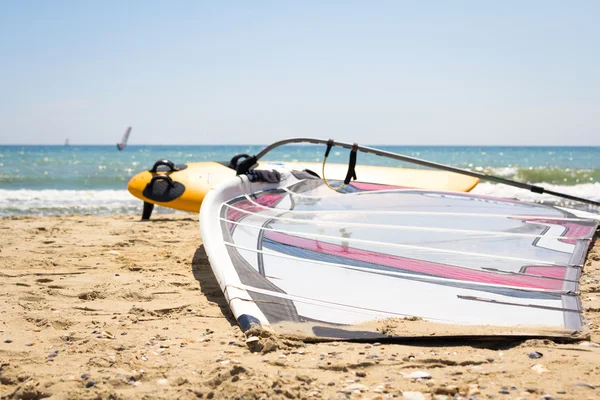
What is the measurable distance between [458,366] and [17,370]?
48.0 inches

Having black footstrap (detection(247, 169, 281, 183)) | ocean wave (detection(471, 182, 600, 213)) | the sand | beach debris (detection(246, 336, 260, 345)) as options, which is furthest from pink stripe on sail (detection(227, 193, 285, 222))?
ocean wave (detection(471, 182, 600, 213))

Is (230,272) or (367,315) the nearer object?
(367,315)

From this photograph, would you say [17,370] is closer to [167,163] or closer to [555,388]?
[555,388]

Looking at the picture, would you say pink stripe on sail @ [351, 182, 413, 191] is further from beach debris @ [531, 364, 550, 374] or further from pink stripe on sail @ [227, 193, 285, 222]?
beach debris @ [531, 364, 550, 374]

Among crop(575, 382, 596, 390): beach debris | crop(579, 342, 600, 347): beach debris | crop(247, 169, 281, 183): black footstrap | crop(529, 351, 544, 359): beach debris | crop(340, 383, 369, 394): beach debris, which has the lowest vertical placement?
crop(579, 342, 600, 347): beach debris

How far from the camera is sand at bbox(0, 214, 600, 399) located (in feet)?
4.36

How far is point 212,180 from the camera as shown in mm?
4688

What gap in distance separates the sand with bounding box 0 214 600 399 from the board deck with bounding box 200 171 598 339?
10 centimetres

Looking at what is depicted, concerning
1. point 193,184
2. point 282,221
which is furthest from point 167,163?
point 282,221

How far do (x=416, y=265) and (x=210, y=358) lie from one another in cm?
103

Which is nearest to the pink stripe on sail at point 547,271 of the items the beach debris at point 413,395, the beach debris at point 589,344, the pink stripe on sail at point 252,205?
the beach debris at point 589,344

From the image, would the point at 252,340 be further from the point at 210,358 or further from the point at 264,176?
the point at 264,176

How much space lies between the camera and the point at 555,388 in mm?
1289

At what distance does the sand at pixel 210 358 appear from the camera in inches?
52.3
